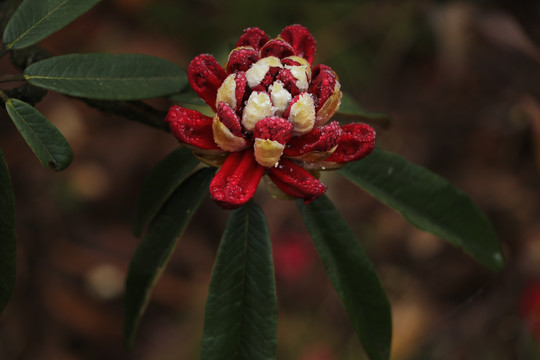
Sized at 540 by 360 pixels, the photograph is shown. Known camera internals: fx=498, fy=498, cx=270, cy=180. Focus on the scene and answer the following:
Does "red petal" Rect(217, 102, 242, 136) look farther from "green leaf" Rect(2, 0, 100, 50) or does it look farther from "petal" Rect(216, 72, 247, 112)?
"green leaf" Rect(2, 0, 100, 50)

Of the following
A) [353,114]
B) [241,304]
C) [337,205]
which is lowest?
[337,205]

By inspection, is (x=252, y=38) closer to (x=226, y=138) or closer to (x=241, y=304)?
(x=226, y=138)

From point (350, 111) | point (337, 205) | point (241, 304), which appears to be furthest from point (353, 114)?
point (337, 205)

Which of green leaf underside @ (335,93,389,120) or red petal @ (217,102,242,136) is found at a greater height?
red petal @ (217,102,242,136)

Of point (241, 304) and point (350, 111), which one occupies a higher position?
point (350, 111)

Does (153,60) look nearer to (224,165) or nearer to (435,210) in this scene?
(224,165)

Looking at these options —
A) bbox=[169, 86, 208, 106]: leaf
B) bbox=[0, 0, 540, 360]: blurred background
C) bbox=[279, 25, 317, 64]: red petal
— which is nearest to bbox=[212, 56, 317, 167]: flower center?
bbox=[279, 25, 317, 64]: red petal
